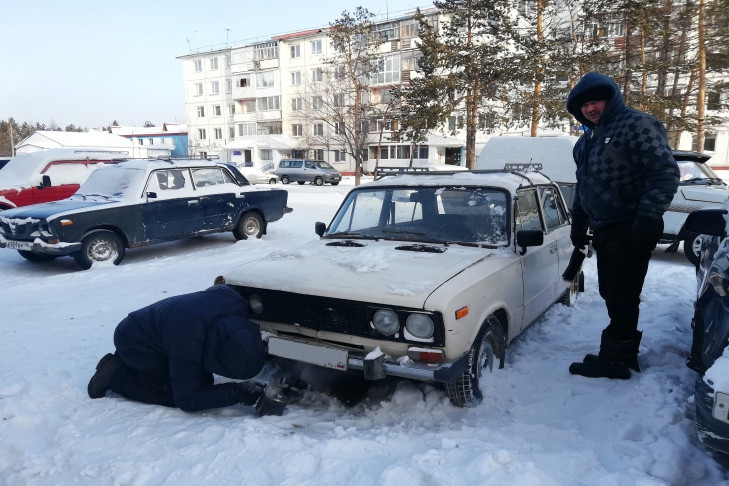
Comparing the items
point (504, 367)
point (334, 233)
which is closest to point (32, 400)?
point (334, 233)

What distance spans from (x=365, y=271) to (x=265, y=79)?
179 ft

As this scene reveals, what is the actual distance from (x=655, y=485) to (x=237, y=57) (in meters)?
59.6

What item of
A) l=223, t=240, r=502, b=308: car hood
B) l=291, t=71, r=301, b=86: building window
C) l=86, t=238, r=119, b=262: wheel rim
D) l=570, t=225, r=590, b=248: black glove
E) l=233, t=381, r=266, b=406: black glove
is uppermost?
l=291, t=71, r=301, b=86: building window

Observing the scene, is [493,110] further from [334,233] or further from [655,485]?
[655,485]

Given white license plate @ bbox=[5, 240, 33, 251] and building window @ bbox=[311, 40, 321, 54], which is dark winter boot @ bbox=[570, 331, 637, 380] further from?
building window @ bbox=[311, 40, 321, 54]

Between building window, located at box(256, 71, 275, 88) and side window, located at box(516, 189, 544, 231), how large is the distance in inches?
2060

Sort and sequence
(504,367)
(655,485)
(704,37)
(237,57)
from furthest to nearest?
(237,57) → (704,37) → (504,367) → (655,485)

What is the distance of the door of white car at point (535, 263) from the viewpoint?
4.23 meters

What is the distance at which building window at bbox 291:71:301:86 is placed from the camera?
170 ft

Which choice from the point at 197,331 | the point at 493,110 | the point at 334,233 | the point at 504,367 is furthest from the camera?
the point at 493,110

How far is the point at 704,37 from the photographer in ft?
62.6

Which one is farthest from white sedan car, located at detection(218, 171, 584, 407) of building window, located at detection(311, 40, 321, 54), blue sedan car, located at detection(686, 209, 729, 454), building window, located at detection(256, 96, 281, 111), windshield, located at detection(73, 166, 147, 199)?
building window, located at detection(256, 96, 281, 111)

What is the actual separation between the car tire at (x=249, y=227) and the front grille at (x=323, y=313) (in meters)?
6.75

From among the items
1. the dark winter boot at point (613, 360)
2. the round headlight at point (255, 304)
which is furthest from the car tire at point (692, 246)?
the round headlight at point (255, 304)
